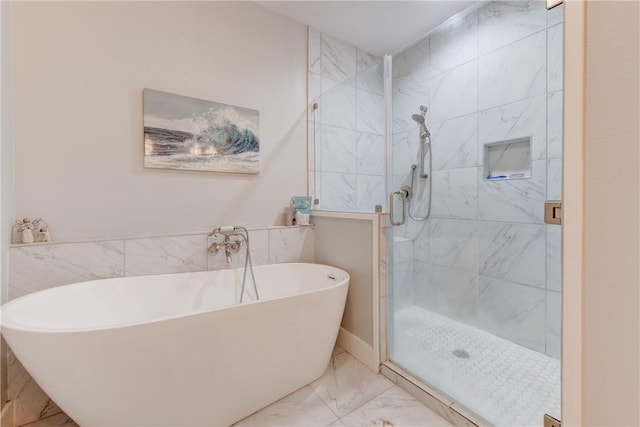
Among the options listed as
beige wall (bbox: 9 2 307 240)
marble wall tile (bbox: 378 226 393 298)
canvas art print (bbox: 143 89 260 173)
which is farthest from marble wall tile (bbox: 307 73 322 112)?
marble wall tile (bbox: 378 226 393 298)

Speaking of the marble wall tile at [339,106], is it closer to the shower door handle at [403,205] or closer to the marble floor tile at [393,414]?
the shower door handle at [403,205]

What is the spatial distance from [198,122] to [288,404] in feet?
5.98

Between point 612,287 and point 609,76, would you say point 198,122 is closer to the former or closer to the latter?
point 609,76

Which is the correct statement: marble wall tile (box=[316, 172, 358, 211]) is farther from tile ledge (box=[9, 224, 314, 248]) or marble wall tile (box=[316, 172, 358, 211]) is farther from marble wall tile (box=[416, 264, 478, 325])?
marble wall tile (box=[416, 264, 478, 325])

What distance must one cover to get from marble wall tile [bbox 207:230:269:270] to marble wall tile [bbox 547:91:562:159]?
1.89 m

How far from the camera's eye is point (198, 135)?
74.5 inches

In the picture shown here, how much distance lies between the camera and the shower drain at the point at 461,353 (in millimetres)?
1684


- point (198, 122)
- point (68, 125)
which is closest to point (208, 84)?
point (198, 122)

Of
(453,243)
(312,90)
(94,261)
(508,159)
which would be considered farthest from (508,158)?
(94,261)

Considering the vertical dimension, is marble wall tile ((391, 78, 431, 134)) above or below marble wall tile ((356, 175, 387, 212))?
above

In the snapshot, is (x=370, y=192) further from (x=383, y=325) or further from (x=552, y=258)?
(x=552, y=258)

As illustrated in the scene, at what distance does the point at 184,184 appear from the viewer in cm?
188

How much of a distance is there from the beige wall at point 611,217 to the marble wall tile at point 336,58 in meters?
2.18

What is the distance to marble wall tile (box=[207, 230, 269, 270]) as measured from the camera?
1.94 meters
